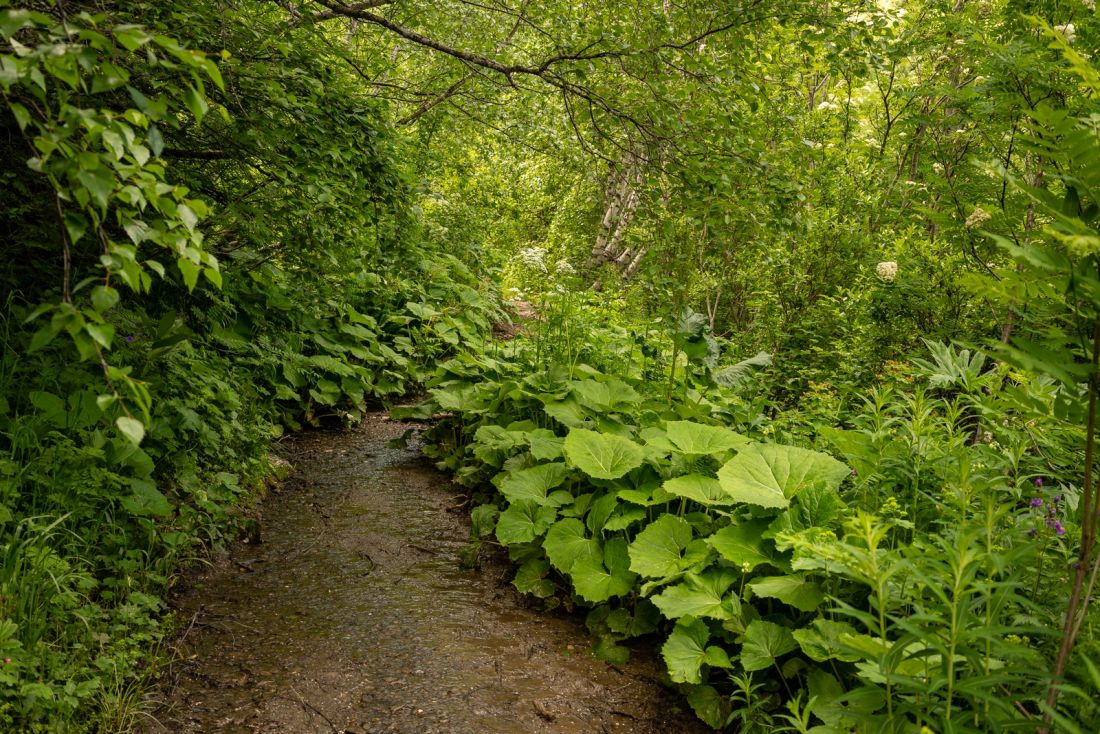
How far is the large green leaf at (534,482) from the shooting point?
4117 millimetres

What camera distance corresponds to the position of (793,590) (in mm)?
2834

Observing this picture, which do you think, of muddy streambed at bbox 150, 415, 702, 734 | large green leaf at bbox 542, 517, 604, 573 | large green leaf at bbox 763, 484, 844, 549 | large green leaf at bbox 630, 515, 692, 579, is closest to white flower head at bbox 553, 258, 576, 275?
muddy streambed at bbox 150, 415, 702, 734

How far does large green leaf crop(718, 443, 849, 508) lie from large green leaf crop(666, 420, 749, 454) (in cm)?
29

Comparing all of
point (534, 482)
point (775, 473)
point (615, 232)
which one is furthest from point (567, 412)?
point (615, 232)

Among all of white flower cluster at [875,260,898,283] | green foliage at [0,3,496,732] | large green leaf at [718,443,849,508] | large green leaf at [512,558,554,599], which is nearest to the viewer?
green foliage at [0,3,496,732]

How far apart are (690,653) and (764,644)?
0.33m

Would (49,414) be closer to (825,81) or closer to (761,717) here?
(761,717)

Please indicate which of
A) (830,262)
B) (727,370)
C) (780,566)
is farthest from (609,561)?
(830,262)

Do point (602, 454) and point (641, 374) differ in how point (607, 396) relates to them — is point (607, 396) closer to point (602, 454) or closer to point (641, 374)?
point (602, 454)

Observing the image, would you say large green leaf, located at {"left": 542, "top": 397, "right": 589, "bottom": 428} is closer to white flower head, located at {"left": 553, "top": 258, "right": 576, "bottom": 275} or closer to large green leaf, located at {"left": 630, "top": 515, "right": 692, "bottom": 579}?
large green leaf, located at {"left": 630, "top": 515, "right": 692, "bottom": 579}

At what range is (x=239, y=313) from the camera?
555cm

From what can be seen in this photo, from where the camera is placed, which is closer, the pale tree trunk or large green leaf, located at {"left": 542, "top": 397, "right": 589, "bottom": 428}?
→ large green leaf, located at {"left": 542, "top": 397, "right": 589, "bottom": 428}

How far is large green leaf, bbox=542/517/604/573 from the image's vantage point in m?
3.75

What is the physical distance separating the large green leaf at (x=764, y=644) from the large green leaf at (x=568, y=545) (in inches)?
40.3
